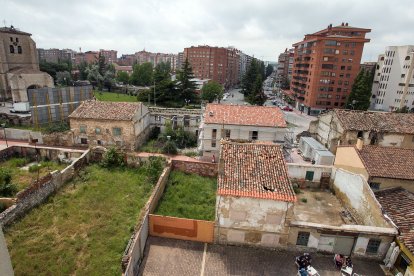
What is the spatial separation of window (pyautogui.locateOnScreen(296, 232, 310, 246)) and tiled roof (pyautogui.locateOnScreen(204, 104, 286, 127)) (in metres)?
15.5

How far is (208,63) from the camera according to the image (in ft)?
358

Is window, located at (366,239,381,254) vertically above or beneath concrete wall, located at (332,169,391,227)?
beneath

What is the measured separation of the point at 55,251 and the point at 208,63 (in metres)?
101

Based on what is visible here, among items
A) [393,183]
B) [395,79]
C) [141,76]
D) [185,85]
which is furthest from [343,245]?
[141,76]

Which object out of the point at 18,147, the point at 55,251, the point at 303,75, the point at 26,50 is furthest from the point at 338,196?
the point at 26,50

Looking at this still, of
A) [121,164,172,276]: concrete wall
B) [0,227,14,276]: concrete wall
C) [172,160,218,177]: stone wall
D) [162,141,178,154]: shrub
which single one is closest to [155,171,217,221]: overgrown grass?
[172,160,218,177]: stone wall

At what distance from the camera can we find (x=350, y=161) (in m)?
24.5

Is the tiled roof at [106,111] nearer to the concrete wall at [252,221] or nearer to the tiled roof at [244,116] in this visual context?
the tiled roof at [244,116]

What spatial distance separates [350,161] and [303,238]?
1068 centimetres

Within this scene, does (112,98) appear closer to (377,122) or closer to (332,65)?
(332,65)

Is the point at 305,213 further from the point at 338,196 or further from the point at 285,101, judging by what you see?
the point at 285,101

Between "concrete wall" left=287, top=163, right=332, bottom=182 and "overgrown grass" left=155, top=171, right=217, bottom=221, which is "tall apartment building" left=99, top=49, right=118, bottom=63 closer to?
"overgrown grass" left=155, top=171, right=217, bottom=221

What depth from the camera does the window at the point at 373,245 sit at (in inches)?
671

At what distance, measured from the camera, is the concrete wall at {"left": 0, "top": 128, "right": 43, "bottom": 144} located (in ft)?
117
